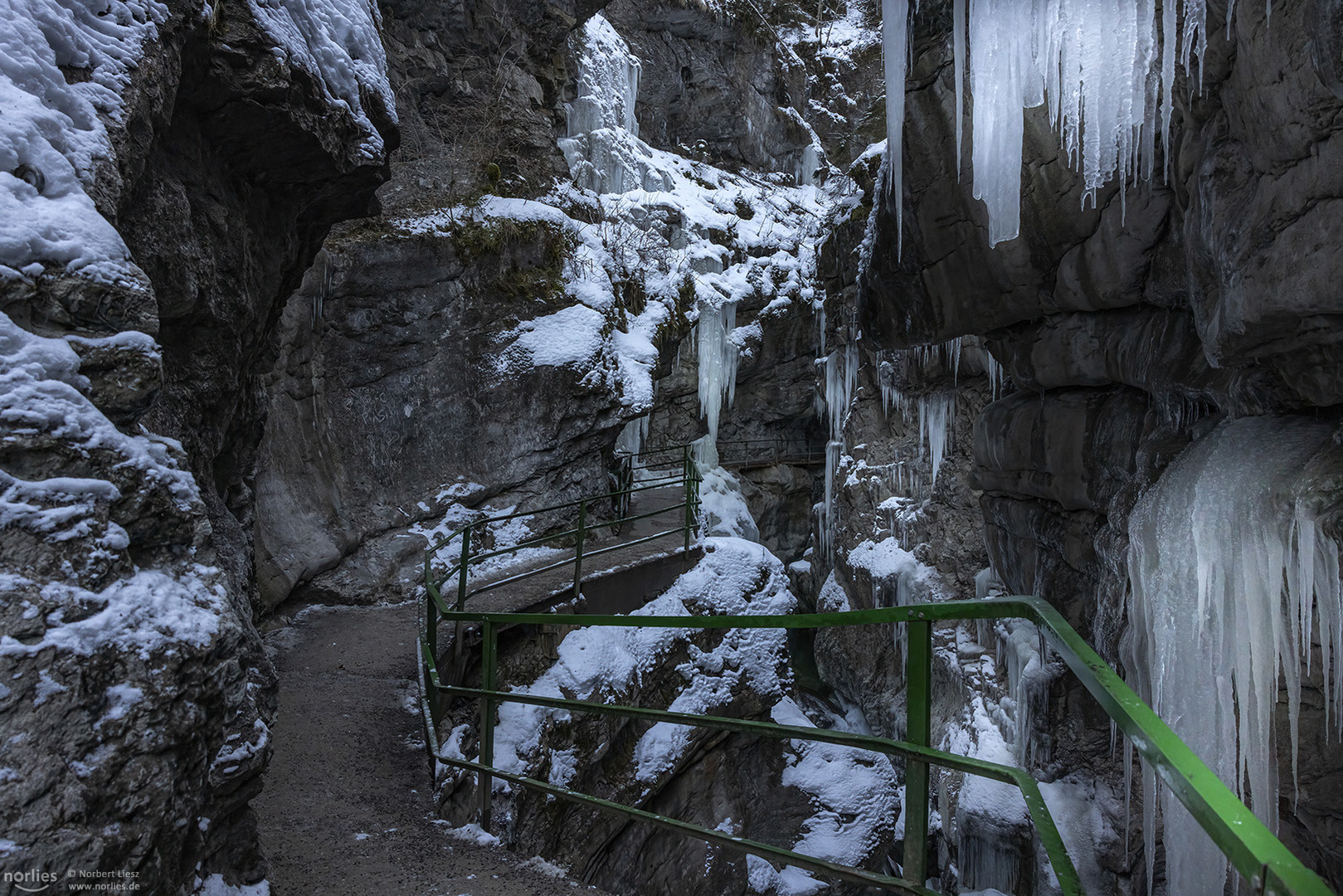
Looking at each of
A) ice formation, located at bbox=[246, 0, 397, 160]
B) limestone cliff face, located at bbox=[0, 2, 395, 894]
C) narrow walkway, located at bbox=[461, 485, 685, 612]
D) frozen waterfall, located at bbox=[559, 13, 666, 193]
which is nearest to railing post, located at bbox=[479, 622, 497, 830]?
limestone cliff face, located at bbox=[0, 2, 395, 894]

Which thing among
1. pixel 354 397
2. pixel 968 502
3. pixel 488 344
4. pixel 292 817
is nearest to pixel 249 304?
pixel 292 817

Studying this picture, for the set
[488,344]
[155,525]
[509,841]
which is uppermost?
[488,344]

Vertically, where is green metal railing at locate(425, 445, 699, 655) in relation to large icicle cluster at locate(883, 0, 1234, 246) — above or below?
below

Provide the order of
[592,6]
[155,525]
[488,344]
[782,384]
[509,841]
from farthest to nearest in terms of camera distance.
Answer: [782,384] → [592,6] → [488,344] → [509,841] → [155,525]

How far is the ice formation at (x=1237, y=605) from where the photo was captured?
3877 millimetres

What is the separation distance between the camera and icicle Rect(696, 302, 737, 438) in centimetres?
1842

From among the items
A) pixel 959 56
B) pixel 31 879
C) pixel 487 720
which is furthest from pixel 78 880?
pixel 959 56

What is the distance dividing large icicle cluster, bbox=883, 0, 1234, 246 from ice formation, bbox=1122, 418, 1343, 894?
6.58 feet

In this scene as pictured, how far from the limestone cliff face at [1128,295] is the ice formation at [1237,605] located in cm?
39

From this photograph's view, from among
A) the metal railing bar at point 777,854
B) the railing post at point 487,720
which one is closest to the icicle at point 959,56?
the railing post at point 487,720

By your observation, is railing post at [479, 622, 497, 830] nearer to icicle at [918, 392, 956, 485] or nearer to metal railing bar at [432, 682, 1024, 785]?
metal railing bar at [432, 682, 1024, 785]

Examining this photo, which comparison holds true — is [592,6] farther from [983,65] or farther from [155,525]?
[155,525]

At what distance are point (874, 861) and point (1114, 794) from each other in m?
3.00

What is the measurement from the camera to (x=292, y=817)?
355cm
